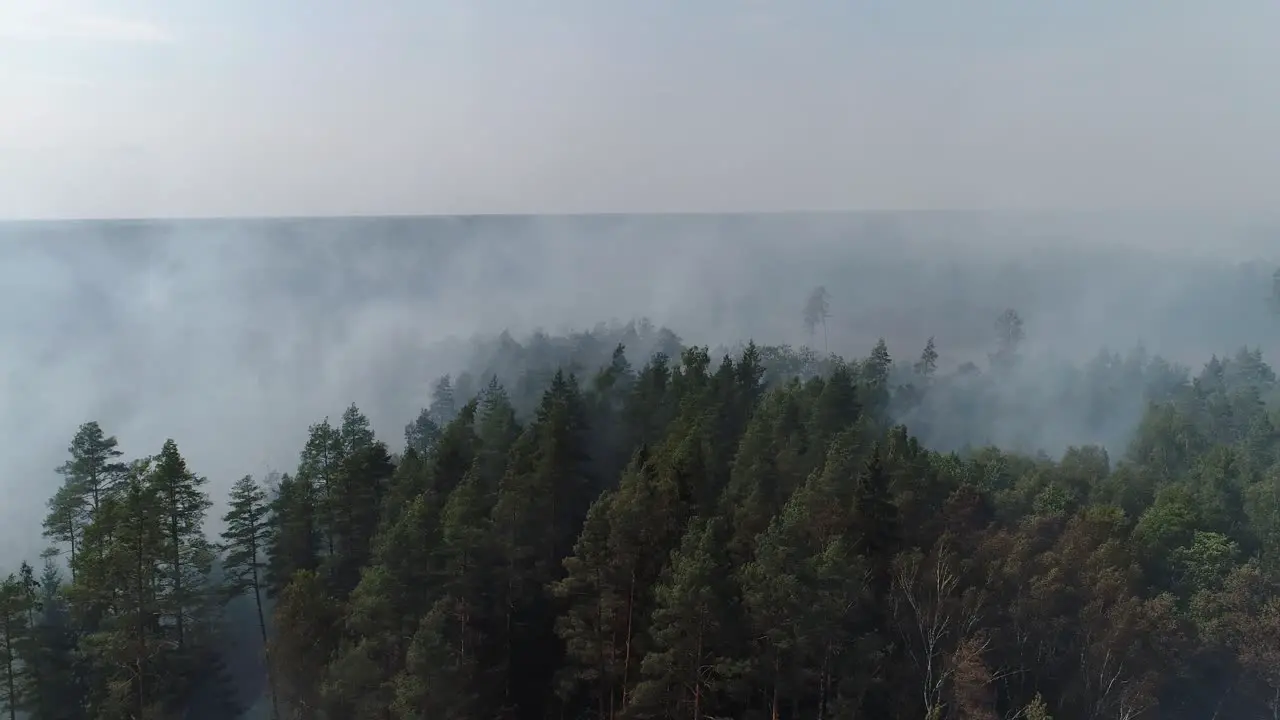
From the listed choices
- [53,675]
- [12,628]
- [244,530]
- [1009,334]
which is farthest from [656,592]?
[1009,334]

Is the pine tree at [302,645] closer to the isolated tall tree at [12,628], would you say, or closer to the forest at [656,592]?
the forest at [656,592]

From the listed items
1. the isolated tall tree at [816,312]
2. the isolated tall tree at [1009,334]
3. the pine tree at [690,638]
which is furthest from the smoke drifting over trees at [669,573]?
the isolated tall tree at [816,312]

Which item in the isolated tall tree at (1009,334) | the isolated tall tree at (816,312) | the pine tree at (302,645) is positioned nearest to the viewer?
the pine tree at (302,645)

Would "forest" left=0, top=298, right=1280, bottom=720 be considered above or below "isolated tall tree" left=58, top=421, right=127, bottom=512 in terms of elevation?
below

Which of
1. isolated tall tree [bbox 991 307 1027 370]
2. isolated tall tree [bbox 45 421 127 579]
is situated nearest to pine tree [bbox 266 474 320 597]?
isolated tall tree [bbox 45 421 127 579]

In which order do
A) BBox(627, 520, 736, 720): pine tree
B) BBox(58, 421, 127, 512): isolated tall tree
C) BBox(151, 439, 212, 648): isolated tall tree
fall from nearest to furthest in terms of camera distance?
1. BBox(627, 520, 736, 720): pine tree
2. BBox(151, 439, 212, 648): isolated tall tree
3. BBox(58, 421, 127, 512): isolated tall tree

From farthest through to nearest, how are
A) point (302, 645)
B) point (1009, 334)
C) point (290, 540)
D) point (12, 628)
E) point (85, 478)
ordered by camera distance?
point (1009, 334)
point (85, 478)
point (290, 540)
point (12, 628)
point (302, 645)

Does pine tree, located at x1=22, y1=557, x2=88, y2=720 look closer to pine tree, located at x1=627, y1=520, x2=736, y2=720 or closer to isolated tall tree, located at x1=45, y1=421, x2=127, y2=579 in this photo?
isolated tall tree, located at x1=45, y1=421, x2=127, y2=579

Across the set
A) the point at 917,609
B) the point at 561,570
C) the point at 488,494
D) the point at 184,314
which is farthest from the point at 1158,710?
the point at 184,314

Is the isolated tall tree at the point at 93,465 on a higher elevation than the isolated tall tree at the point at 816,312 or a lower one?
lower

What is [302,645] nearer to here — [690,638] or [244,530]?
[244,530]
